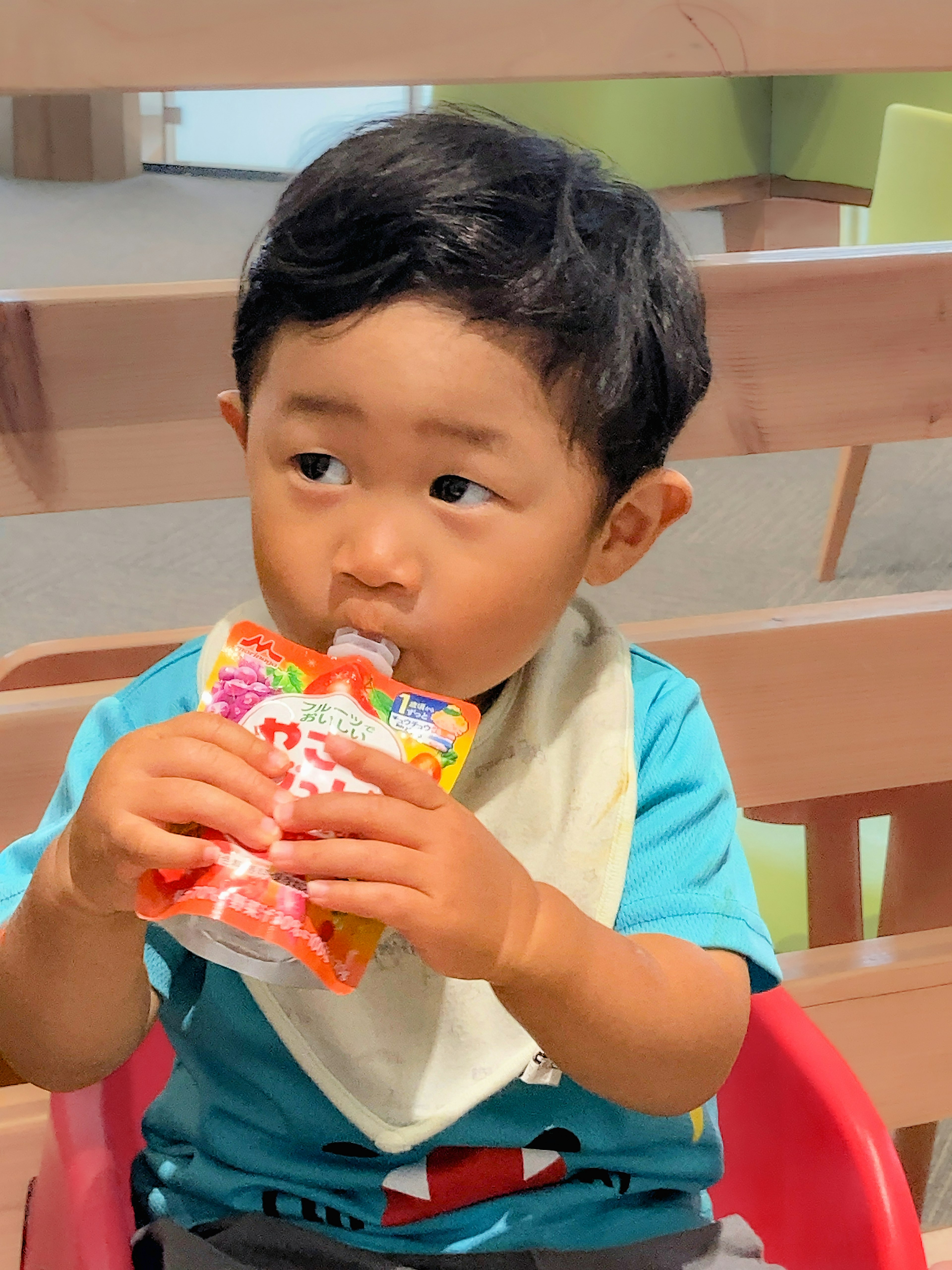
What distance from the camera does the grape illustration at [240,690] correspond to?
495mm

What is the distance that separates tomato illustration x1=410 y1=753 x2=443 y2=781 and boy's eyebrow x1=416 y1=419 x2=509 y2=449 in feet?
0.40

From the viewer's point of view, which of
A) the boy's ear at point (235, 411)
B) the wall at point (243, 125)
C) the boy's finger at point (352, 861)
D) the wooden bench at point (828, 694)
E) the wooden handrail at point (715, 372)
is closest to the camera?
the boy's finger at point (352, 861)

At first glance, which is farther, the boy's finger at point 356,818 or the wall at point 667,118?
the wall at point 667,118

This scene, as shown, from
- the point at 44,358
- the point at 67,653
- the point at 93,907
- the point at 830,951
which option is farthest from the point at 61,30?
the point at 830,951

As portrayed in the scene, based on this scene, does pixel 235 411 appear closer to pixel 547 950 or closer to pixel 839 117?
pixel 547 950

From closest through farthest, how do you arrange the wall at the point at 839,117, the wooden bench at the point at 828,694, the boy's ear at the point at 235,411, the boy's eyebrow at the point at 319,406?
the boy's eyebrow at the point at 319,406 → the boy's ear at the point at 235,411 → the wooden bench at the point at 828,694 → the wall at the point at 839,117

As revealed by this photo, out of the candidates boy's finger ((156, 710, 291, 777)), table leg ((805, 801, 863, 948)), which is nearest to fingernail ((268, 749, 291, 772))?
boy's finger ((156, 710, 291, 777))

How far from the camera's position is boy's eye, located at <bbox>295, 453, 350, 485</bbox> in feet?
1.80

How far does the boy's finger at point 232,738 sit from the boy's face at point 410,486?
0.08m

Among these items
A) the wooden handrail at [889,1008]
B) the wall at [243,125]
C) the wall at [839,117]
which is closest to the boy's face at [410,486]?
the wooden handrail at [889,1008]

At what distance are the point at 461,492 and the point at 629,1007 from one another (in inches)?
8.1

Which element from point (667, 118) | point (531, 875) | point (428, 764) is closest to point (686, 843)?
point (531, 875)

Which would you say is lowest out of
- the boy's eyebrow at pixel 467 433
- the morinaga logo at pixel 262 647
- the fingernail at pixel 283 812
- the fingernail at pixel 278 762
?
the fingernail at pixel 283 812

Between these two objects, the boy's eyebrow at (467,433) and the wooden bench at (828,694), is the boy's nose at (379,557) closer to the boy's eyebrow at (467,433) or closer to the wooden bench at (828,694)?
the boy's eyebrow at (467,433)
